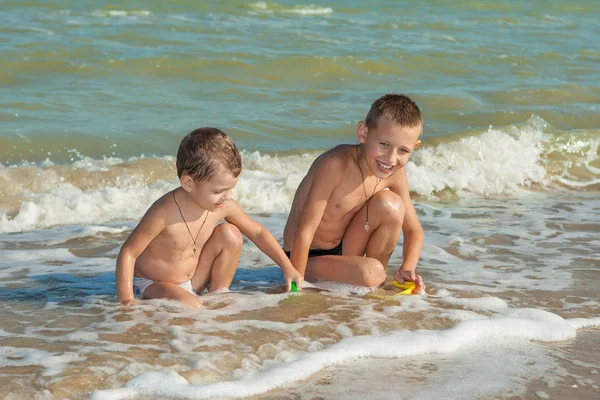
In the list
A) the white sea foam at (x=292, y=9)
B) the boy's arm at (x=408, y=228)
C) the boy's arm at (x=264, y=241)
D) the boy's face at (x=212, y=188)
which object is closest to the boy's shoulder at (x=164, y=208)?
the boy's face at (x=212, y=188)

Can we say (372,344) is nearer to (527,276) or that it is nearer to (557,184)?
(527,276)

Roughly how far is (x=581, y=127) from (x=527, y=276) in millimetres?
5749

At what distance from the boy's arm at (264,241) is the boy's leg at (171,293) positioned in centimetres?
47

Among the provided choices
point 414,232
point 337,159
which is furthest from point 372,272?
point 337,159

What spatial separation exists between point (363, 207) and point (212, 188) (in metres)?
1.07

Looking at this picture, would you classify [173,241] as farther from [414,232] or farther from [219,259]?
[414,232]

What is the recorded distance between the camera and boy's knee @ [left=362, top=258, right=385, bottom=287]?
5.13 metres

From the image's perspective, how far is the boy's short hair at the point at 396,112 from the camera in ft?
15.9

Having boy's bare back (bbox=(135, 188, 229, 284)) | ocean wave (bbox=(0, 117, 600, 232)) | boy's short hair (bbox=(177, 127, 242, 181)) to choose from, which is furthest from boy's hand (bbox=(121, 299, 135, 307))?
ocean wave (bbox=(0, 117, 600, 232))

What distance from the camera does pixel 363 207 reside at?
5230 millimetres

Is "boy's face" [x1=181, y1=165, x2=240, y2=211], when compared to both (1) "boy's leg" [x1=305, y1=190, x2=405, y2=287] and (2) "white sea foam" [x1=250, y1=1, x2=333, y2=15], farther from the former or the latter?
(2) "white sea foam" [x1=250, y1=1, x2=333, y2=15]

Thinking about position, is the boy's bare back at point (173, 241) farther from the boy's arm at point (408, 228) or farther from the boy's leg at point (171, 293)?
the boy's arm at point (408, 228)

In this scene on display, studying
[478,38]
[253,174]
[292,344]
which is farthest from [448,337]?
[478,38]

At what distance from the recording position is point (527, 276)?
18.3 feet
